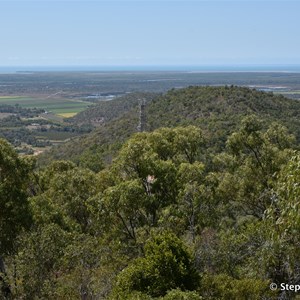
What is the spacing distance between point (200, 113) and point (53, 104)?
116m

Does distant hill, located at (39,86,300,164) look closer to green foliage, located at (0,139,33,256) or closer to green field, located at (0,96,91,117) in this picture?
green foliage, located at (0,139,33,256)

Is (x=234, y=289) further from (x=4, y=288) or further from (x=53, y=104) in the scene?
(x=53, y=104)

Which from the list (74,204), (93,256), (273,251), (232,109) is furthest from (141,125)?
(273,251)

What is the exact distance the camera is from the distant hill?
45625 millimetres

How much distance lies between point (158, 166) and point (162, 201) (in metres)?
1.34

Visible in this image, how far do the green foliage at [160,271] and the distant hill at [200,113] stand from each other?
30.1 m

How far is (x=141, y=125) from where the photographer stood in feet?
156

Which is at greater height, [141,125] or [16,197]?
[16,197]

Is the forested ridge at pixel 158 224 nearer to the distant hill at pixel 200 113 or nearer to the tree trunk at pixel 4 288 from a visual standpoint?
the tree trunk at pixel 4 288

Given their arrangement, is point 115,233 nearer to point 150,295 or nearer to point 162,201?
point 162,201

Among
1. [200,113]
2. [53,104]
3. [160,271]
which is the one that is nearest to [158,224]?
[160,271]

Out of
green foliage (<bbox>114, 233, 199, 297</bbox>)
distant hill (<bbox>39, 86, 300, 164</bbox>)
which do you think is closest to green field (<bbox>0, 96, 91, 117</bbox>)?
distant hill (<bbox>39, 86, 300, 164</bbox>)

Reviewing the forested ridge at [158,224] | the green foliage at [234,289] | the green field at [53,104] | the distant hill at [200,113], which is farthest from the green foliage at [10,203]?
the green field at [53,104]

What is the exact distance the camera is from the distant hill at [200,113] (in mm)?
45625
